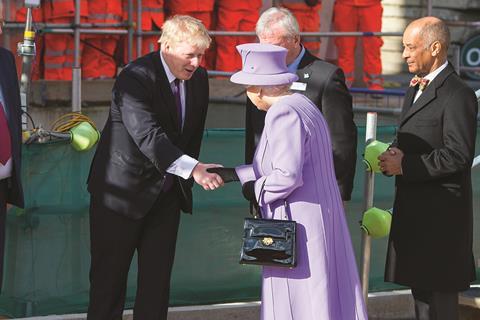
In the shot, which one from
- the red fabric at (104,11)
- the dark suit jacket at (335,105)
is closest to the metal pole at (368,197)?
the dark suit jacket at (335,105)

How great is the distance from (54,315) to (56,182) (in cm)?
72

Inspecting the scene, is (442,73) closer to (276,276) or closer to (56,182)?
(276,276)

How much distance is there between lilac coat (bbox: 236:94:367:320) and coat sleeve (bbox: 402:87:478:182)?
2.09ft

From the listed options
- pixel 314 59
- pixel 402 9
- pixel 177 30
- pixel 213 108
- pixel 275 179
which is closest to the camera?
pixel 275 179

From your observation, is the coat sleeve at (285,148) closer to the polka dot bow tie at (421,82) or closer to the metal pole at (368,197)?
the polka dot bow tie at (421,82)

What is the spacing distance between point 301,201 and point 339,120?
108 centimetres

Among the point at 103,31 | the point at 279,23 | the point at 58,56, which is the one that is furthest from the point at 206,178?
the point at 58,56

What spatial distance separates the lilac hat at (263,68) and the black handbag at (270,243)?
0.52 m

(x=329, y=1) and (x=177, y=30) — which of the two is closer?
(x=177, y=30)

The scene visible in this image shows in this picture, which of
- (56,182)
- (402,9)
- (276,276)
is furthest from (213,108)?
(402,9)

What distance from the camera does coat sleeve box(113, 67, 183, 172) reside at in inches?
208

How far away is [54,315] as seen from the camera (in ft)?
20.4

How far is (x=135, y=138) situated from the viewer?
5324mm

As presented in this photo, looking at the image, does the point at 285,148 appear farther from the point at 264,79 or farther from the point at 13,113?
the point at 13,113
